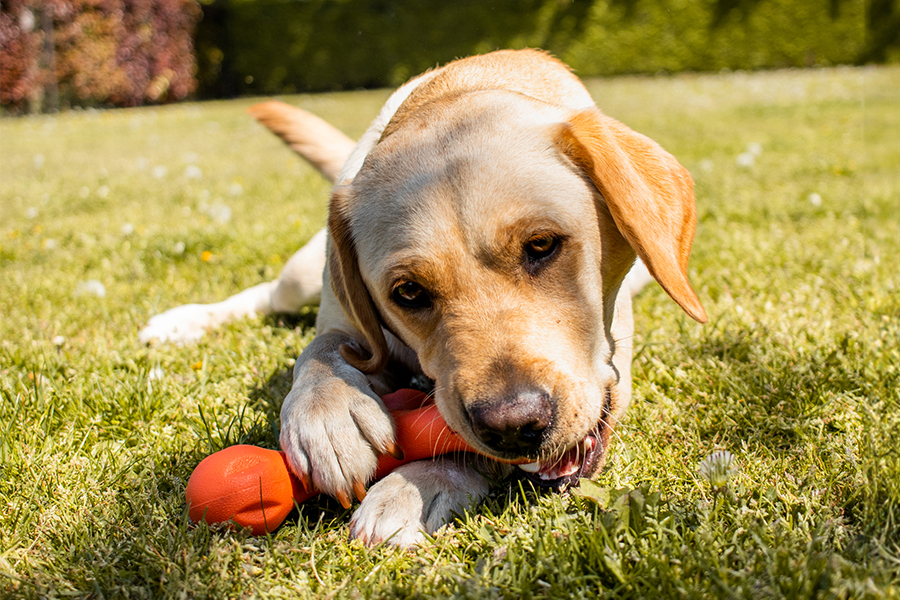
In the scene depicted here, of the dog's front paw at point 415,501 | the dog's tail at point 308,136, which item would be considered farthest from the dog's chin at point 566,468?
the dog's tail at point 308,136

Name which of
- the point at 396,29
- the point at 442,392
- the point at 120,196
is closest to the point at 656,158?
the point at 442,392

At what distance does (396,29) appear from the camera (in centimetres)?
2238

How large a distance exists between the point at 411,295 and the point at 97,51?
60.7 ft

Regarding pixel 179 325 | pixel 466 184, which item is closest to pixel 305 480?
pixel 466 184

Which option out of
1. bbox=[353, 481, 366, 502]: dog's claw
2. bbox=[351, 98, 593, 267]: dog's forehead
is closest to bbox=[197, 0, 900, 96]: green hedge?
bbox=[351, 98, 593, 267]: dog's forehead

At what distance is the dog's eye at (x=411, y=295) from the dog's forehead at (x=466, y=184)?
0.37 ft

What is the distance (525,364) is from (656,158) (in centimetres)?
98

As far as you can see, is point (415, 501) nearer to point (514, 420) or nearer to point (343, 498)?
point (343, 498)

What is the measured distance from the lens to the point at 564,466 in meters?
2.12

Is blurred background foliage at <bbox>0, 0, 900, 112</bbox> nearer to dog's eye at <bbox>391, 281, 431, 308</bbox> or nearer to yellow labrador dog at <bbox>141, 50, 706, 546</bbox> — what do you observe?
yellow labrador dog at <bbox>141, 50, 706, 546</bbox>

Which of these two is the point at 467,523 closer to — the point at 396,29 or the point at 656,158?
the point at 656,158

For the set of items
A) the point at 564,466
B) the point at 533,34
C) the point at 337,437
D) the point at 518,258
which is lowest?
the point at 533,34

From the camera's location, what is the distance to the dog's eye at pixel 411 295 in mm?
2277

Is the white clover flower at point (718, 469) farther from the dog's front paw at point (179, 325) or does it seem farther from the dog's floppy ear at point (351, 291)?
the dog's front paw at point (179, 325)
